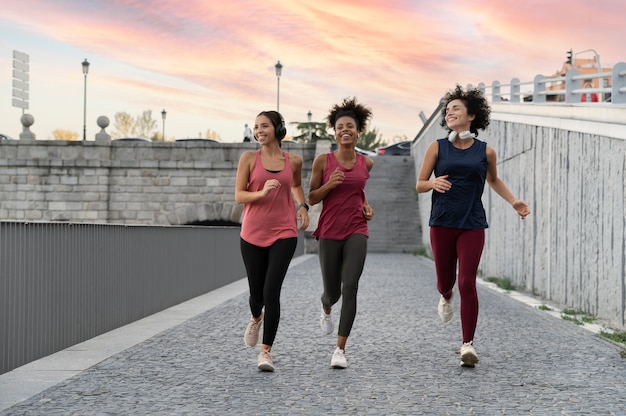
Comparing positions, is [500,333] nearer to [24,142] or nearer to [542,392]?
[542,392]

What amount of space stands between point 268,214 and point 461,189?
1.41 m

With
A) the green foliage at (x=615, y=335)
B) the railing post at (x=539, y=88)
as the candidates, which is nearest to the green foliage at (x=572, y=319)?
the green foliage at (x=615, y=335)

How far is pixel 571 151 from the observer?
1345 cm

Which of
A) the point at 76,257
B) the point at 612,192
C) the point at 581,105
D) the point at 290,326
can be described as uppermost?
the point at 581,105

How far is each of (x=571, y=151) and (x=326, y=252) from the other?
6.94 m

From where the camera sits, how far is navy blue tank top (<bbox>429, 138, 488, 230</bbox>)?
739cm

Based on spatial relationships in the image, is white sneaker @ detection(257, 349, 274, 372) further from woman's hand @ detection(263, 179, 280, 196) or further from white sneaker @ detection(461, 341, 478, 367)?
white sneaker @ detection(461, 341, 478, 367)

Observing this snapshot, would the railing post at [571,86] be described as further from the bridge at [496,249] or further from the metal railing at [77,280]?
the metal railing at [77,280]

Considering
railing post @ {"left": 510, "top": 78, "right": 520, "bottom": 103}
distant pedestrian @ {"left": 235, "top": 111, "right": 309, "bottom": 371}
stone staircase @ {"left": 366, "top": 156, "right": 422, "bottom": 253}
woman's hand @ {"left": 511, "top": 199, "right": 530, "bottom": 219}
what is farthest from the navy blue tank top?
stone staircase @ {"left": 366, "top": 156, "right": 422, "bottom": 253}

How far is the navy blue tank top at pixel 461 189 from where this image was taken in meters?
7.39

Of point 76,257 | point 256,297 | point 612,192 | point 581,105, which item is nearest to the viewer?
point 256,297

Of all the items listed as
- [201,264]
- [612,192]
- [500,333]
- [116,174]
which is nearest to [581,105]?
[612,192]

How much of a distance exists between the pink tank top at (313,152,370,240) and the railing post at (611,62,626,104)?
5359mm

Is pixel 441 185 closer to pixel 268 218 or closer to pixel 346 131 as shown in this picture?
pixel 346 131
